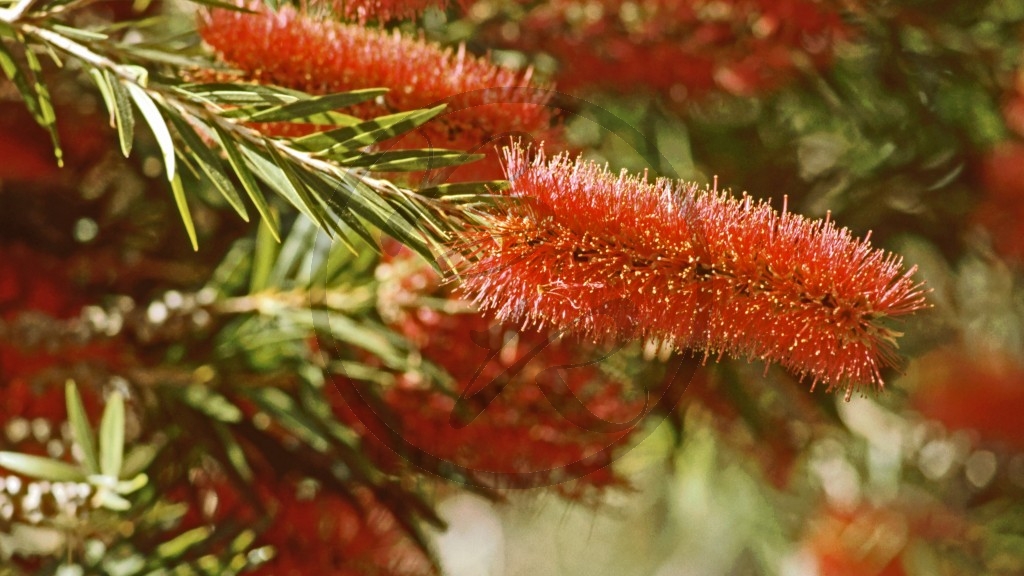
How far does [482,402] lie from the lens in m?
0.62

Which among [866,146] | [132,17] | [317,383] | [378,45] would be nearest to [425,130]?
[378,45]

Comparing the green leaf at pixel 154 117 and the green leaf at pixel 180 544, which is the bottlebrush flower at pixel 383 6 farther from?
the green leaf at pixel 180 544

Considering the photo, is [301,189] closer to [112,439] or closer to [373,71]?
[373,71]

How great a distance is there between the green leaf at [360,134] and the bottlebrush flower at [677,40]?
0.33m

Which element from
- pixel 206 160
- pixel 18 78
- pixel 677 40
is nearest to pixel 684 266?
pixel 206 160

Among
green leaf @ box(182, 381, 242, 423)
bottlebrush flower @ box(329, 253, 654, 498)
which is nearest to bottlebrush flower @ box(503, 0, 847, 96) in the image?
bottlebrush flower @ box(329, 253, 654, 498)

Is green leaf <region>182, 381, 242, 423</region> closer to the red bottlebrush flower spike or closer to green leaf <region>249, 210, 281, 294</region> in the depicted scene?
green leaf <region>249, 210, 281, 294</region>

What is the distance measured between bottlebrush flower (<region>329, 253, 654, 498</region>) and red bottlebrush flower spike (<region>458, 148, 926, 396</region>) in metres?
0.23

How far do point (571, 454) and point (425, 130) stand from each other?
285 mm

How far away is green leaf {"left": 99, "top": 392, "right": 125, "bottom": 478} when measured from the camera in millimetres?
542

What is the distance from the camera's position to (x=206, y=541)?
0.59 meters

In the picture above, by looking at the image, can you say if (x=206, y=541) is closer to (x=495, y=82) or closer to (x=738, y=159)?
(x=495, y=82)

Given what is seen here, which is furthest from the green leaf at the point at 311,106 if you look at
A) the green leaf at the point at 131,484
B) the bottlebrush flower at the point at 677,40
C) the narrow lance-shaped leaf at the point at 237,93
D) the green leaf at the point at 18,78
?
the bottlebrush flower at the point at 677,40

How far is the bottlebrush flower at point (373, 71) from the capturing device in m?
0.44
